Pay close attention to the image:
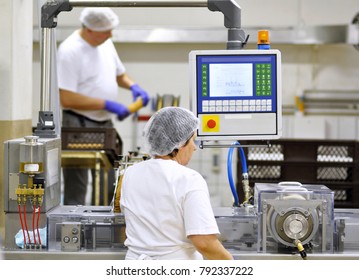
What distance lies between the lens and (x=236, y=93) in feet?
9.91

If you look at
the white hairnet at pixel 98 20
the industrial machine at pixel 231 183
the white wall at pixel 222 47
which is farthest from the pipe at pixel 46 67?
the white wall at pixel 222 47

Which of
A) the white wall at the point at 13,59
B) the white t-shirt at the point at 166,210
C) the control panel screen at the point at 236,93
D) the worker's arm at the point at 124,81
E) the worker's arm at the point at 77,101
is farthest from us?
the worker's arm at the point at 124,81

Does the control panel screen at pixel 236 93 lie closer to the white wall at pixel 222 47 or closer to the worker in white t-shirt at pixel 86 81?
the worker in white t-shirt at pixel 86 81

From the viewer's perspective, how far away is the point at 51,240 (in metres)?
2.91

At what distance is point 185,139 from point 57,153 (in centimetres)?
66

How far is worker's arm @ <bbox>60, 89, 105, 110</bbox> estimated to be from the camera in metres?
4.98

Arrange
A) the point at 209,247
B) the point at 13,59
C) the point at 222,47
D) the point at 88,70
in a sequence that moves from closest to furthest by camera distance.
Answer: the point at 209,247 < the point at 13,59 < the point at 88,70 < the point at 222,47

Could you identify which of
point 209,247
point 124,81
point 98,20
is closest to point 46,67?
point 209,247

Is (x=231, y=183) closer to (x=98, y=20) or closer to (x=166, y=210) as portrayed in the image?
(x=166, y=210)

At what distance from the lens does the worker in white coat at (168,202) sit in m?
2.52

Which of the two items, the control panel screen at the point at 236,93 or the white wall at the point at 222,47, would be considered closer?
the control panel screen at the point at 236,93

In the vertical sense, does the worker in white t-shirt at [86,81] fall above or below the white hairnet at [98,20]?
below

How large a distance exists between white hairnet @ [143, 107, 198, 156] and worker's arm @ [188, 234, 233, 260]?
37 cm

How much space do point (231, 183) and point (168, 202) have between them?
2.10 ft
